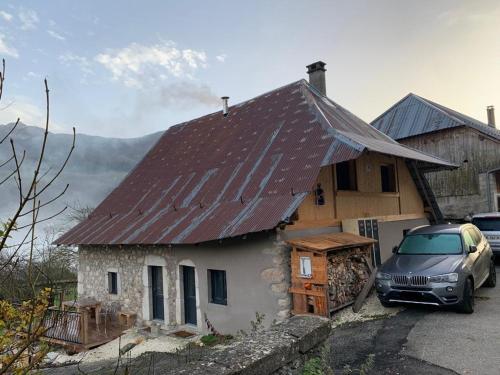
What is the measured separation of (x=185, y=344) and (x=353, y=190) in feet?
21.0

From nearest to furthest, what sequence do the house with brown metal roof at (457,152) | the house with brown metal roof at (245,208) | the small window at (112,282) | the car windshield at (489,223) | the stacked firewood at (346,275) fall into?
the stacked firewood at (346,275) < the house with brown metal roof at (245,208) < the car windshield at (489,223) < the small window at (112,282) < the house with brown metal roof at (457,152)

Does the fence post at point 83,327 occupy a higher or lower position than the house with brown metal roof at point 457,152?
lower

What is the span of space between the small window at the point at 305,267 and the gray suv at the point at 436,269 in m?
1.46

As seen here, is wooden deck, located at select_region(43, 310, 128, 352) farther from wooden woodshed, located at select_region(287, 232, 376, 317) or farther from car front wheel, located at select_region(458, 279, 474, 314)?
car front wheel, located at select_region(458, 279, 474, 314)

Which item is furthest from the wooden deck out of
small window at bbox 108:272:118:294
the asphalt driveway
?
the asphalt driveway

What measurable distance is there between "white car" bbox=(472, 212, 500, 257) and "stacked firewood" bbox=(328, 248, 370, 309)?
20.6 ft

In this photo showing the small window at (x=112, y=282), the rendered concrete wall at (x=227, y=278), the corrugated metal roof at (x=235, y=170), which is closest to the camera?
the rendered concrete wall at (x=227, y=278)

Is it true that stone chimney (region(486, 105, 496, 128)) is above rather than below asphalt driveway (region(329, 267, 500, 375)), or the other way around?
above

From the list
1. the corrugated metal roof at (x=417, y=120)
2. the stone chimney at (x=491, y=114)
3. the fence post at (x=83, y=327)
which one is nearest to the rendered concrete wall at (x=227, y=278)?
the fence post at (x=83, y=327)

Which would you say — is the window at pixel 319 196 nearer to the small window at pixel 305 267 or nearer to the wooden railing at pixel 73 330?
the small window at pixel 305 267

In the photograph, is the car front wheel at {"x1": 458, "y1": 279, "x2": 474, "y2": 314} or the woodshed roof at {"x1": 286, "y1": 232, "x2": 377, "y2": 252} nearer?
the car front wheel at {"x1": 458, "y1": 279, "x2": 474, "y2": 314}

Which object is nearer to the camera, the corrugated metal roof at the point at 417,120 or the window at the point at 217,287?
the window at the point at 217,287

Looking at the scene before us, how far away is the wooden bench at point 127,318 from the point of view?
42.4 feet

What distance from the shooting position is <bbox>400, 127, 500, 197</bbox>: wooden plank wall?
22.3 metres
